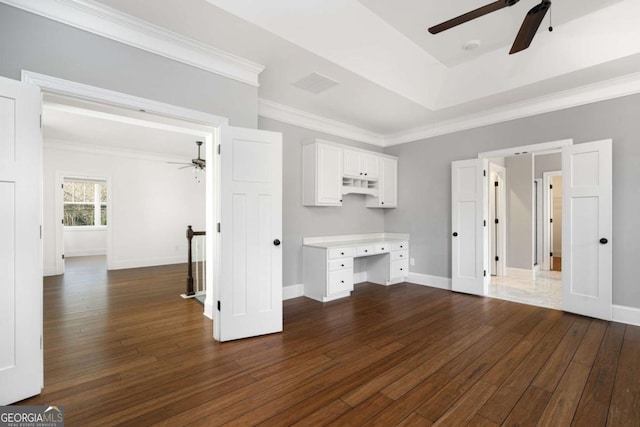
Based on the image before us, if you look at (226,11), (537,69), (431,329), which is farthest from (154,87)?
(537,69)

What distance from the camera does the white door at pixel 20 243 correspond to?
6.30 ft

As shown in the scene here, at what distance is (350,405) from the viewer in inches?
76.6

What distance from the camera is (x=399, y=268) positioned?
5.29m

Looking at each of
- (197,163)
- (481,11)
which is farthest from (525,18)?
(197,163)

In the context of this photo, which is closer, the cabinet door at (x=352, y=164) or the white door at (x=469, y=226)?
the white door at (x=469, y=226)

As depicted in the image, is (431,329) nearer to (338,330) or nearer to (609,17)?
(338,330)

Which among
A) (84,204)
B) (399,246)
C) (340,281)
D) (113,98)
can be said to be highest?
(113,98)

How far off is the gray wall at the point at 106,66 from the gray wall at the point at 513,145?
3.48 m

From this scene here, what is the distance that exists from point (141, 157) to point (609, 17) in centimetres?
842

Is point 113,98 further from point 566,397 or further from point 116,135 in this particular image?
point 116,135

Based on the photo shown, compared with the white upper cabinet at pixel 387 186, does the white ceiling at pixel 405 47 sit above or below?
above

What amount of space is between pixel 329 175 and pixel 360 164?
29.1 inches

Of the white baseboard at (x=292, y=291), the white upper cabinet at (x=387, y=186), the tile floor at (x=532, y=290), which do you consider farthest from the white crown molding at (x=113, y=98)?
the tile floor at (x=532, y=290)

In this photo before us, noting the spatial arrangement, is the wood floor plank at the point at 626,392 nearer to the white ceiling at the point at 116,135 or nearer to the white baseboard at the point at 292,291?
the white baseboard at the point at 292,291
